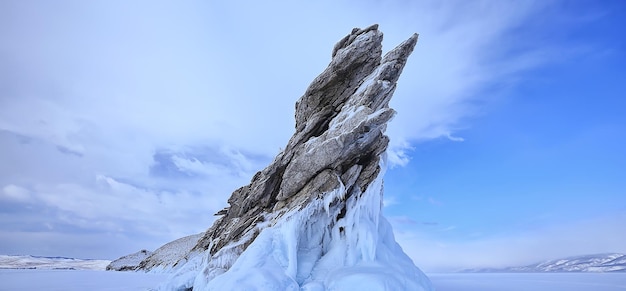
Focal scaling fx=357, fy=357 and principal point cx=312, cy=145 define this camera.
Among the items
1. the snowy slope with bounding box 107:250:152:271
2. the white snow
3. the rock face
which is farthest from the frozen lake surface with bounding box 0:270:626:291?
the snowy slope with bounding box 107:250:152:271

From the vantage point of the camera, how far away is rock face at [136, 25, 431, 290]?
1894cm

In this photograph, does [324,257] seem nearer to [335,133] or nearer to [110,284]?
[335,133]

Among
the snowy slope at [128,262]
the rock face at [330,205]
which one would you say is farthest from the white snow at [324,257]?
the snowy slope at [128,262]

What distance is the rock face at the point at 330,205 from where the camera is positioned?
18.9 meters

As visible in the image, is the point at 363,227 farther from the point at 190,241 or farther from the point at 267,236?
the point at 190,241

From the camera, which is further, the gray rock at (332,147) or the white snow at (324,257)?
the gray rock at (332,147)

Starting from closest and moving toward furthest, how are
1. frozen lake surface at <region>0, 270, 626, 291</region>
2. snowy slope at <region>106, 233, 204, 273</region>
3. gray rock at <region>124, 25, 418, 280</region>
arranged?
gray rock at <region>124, 25, 418, 280</region>
frozen lake surface at <region>0, 270, 626, 291</region>
snowy slope at <region>106, 233, 204, 273</region>

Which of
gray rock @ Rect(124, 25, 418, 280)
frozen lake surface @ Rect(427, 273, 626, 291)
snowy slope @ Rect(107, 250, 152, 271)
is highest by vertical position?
gray rock @ Rect(124, 25, 418, 280)

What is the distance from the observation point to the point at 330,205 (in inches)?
896

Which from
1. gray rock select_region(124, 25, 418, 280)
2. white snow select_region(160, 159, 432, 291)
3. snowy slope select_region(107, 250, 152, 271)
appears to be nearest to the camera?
white snow select_region(160, 159, 432, 291)

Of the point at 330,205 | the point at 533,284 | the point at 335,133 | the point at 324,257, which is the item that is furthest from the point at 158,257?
the point at 533,284

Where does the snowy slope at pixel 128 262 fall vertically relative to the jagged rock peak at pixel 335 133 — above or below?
below

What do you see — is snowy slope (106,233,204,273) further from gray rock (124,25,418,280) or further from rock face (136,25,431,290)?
rock face (136,25,431,290)

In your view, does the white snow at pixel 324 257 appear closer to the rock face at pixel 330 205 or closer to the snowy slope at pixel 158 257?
the rock face at pixel 330 205
